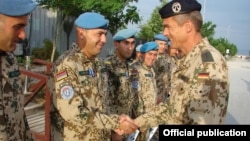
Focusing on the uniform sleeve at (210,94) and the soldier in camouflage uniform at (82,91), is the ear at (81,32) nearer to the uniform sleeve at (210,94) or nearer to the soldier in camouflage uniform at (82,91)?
the soldier in camouflage uniform at (82,91)

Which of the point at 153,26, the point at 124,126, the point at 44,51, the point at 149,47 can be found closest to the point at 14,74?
the point at 124,126

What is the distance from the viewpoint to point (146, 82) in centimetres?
475

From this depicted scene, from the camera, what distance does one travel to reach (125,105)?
12.2 feet

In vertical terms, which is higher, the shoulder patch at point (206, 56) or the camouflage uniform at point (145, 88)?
the shoulder patch at point (206, 56)

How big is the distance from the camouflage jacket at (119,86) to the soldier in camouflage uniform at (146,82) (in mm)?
456

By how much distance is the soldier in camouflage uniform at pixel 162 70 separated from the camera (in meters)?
6.43

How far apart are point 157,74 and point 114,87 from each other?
2.90 m

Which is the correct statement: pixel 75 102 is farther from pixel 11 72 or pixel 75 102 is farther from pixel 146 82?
pixel 146 82

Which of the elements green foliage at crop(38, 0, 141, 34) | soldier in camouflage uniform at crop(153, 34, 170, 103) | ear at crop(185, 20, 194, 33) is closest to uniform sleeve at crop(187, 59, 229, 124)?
ear at crop(185, 20, 194, 33)

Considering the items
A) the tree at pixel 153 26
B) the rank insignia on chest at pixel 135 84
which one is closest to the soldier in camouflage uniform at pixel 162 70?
the rank insignia on chest at pixel 135 84

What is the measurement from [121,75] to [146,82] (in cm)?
110

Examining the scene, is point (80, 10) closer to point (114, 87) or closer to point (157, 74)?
point (157, 74)

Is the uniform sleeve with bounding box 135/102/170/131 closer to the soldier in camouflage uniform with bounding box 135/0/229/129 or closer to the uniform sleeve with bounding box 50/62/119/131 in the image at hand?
the uniform sleeve with bounding box 50/62/119/131

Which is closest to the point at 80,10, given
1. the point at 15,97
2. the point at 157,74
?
the point at 157,74
